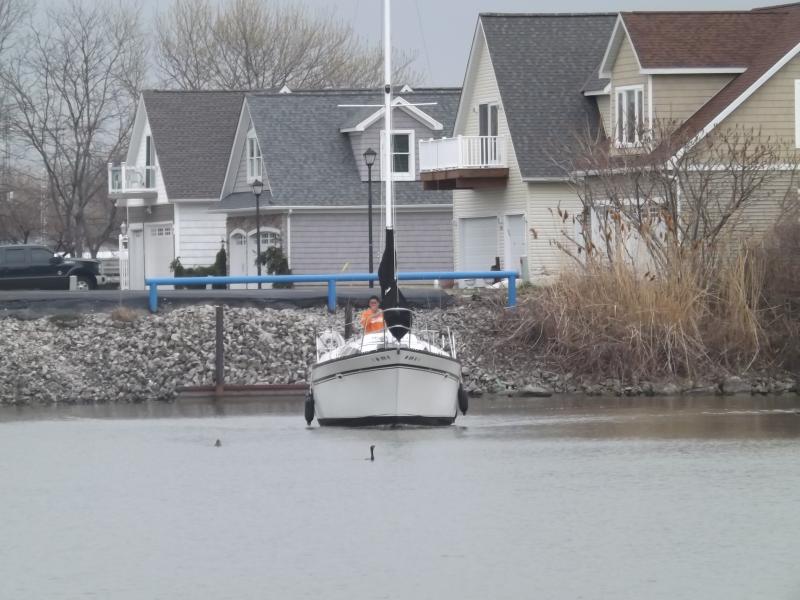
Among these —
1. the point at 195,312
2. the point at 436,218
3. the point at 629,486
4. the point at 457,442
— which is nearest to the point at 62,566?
the point at 629,486

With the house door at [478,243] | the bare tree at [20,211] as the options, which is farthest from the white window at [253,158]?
the bare tree at [20,211]

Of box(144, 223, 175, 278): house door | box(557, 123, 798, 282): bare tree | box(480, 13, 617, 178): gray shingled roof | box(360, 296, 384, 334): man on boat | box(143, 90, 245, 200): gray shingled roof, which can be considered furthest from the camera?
box(144, 223, 175, 278): house door

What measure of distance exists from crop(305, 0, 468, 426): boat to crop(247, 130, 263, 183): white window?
31221mm

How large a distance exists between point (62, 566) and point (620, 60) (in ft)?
105

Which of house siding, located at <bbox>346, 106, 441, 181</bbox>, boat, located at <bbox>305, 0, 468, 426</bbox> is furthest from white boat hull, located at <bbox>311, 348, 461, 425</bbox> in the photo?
house siding, located at <bbox>346, 106, 441, 181</bbox>

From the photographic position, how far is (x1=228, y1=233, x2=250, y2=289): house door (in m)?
59.7

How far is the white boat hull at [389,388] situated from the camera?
26.7m

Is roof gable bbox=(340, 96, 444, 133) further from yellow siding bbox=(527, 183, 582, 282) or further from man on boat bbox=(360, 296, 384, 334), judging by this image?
man on boat bbox=(360, 296, 384, 334)

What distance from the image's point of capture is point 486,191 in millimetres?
52312

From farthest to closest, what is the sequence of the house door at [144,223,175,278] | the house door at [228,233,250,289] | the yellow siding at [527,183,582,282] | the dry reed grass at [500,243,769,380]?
the house door at [144,223,175,278]
the house door at [228,233,250,289]
the yellow siding at [527,183,582,282]
the dry reed grass at [500,243,769,380]

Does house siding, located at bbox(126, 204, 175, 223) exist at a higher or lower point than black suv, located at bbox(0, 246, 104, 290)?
higher

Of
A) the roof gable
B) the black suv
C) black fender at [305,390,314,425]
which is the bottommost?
black fender at [305,390,314,425]

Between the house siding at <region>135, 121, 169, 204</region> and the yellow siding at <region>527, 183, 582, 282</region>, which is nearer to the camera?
the yellow siding at <region>527, 183, 582, 282</region>

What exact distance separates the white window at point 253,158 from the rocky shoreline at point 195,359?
835 inches
